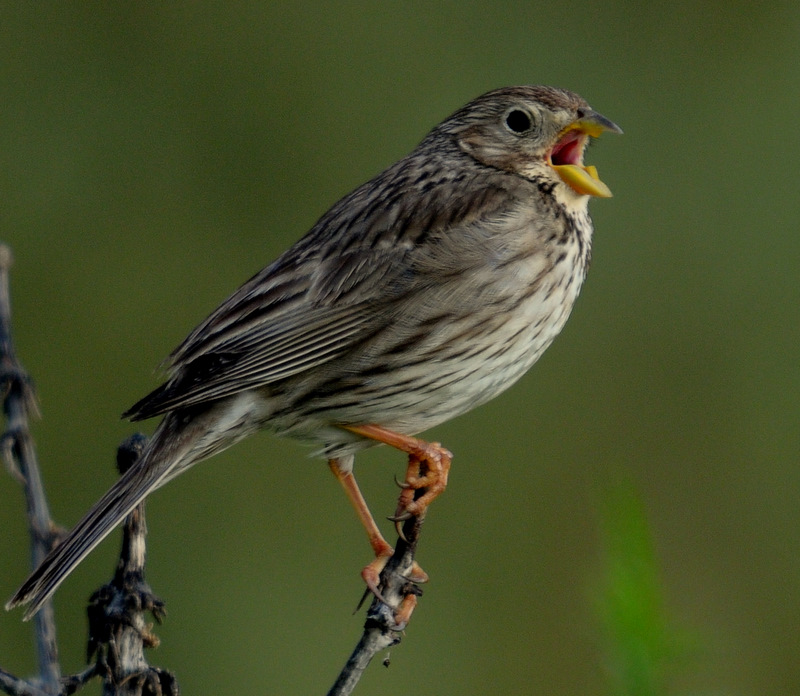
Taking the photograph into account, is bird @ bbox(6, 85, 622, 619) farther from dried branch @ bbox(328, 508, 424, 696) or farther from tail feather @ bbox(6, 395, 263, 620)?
dried branch @ bbox(328, 508, 424, 696)

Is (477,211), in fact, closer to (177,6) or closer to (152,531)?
(152,531)

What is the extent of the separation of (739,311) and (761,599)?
1742 millimetres

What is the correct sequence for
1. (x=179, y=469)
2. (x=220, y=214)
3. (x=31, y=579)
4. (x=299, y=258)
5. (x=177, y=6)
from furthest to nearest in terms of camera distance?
(x=177, y=6)
(x=220, y=214)
(x=299, y=258)
(x=179, y=469)
(x=31, y=579)

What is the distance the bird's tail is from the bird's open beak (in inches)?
63.8

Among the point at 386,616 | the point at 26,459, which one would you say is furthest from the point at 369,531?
the point at 26,459

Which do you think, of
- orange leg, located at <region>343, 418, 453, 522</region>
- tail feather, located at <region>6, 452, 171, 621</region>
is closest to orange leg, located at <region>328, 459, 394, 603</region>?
orange leg, located at <region>343, 418, 453, 522</region>

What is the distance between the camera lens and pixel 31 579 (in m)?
2.71

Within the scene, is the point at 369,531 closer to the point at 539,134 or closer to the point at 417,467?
the point at 417,467

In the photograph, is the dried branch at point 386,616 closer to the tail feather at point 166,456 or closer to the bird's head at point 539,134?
the tail feather at point 166,456

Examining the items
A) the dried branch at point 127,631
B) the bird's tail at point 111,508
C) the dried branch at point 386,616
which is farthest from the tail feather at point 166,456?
the dried branch at point 127,631

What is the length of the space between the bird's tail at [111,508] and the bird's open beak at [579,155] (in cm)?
162

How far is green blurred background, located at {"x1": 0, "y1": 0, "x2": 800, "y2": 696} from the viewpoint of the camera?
633cm

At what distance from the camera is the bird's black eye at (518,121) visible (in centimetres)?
457

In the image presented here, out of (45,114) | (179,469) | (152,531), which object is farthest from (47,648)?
(45,114)
